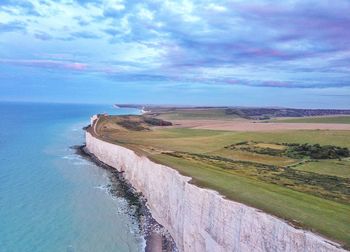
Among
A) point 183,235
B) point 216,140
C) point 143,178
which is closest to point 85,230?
point 183,235

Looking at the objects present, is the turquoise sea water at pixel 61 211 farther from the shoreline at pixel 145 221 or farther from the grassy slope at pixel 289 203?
the grassy slope at pixel 289 203

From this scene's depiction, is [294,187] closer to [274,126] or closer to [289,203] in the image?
[289,203]

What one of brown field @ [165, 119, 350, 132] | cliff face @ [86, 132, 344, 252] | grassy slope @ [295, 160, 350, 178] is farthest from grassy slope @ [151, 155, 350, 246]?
brown field @ [165, 119, 350, 132]

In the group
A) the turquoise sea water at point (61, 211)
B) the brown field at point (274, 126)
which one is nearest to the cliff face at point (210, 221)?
the turquoise sea water at point (61, 211)

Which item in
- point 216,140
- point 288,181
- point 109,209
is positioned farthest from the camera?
point 216,140

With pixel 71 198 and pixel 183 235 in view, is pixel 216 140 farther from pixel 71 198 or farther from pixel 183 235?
pixel 183 235

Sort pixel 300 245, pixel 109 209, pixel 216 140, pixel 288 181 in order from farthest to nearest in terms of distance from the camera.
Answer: pixel 216 140, pixel 109 209, pixel 288 181, pixel 300 245
